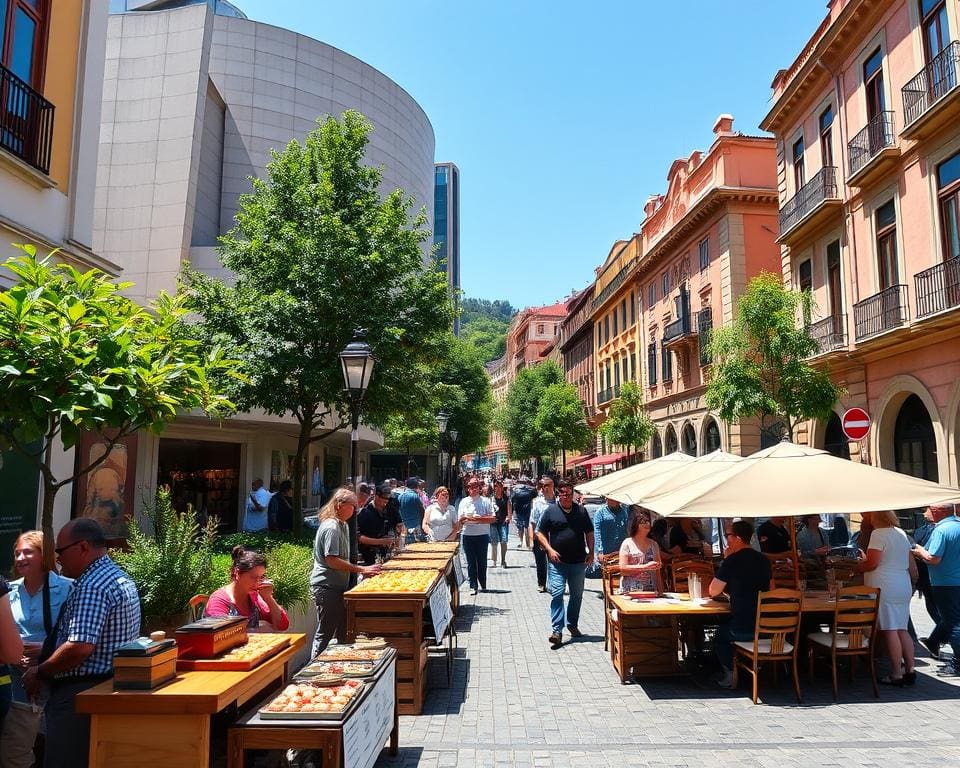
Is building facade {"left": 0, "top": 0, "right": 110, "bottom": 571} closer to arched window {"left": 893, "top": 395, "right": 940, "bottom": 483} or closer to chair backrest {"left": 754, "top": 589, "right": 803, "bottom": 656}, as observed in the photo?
chair backrest {"left": 754, "top": 589, "right": 803, "bottom": 656}

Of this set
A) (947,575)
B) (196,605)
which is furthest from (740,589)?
(196,605)

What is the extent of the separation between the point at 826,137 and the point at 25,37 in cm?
2038

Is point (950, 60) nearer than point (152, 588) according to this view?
No

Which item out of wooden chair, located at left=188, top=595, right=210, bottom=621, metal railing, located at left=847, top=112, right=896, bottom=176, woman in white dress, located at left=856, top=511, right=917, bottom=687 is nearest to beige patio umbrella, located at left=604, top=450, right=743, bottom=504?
woman in white dress, located at left=856, top=511, right=917, bottom=687

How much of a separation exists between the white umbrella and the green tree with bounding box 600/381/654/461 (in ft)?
95.4

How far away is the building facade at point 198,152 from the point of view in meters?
23.2

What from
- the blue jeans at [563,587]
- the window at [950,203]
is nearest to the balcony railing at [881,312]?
the window at [950,203]

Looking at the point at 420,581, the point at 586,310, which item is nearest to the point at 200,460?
the point at 420,581

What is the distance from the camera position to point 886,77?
17.4m

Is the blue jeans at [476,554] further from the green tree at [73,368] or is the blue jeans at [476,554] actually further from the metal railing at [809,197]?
the metal railing at [809,197]

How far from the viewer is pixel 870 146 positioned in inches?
707

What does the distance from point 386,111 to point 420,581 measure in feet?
121

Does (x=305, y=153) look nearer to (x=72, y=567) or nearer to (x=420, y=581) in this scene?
(x=420, y=581)

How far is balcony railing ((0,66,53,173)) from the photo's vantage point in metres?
8.30
